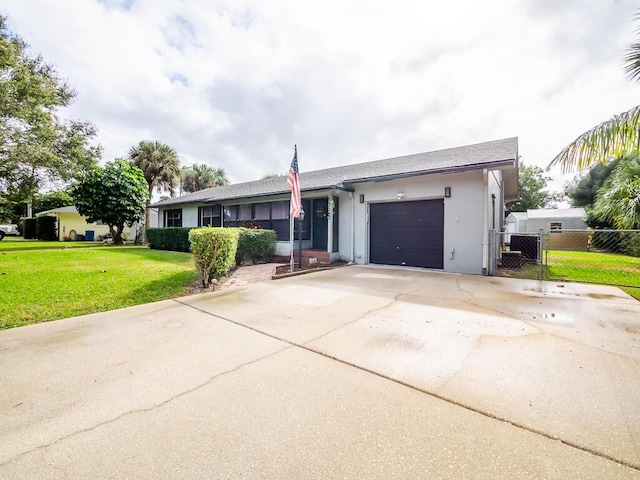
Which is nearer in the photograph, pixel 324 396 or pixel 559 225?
pixel 324 396

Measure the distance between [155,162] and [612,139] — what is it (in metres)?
28.4

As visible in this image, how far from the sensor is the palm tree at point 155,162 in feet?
81.4

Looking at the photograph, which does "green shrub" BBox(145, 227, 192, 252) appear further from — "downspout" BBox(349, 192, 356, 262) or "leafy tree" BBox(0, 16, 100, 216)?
"downspout" BBox(349, 192, 356, 262)

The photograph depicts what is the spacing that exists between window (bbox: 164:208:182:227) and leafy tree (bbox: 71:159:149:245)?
2074 mm

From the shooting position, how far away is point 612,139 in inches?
235

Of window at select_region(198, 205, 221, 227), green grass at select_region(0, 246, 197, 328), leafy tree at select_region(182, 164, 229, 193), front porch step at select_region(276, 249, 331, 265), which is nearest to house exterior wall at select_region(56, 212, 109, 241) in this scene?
leafy tree at select_region(182, 164, 229, 193)

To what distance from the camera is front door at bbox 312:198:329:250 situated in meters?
12.1

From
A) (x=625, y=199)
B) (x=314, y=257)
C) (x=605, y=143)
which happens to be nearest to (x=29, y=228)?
(x=314, y=257)

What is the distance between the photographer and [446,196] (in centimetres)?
892

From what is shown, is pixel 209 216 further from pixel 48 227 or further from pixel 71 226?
pixel 48 227

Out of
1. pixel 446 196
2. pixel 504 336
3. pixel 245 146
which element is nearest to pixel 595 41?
pixel 446 196

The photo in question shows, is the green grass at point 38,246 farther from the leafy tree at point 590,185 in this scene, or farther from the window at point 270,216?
the leafy tree at point 590,185

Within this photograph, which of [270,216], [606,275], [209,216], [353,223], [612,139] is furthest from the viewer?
[209,216]

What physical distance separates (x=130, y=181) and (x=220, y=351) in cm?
1937
